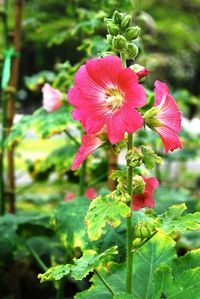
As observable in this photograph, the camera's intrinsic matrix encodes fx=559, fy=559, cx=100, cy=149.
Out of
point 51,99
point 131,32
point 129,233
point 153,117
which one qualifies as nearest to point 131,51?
point 131,32

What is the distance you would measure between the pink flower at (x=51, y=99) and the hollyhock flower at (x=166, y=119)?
3.53 ft

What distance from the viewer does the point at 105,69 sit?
123 centimetres

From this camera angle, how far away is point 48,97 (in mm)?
2363

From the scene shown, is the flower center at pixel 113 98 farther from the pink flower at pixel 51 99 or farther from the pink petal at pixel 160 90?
the pink flower at pixel 51 99

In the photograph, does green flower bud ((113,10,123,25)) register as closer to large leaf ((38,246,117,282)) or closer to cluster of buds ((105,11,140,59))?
cluster of buds ((105,11,140,59))

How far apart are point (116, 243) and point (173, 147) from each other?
70cm

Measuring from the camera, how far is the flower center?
1.26 m

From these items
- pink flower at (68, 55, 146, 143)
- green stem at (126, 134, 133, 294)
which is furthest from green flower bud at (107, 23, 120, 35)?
green stem at (126, 134, 133, 294)

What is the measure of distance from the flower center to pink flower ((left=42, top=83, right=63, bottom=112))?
42.7 inches

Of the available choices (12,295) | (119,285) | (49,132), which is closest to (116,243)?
(119,285)

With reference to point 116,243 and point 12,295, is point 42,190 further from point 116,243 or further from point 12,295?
point 116,243

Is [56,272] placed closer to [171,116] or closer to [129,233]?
[129,233]

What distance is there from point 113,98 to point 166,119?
0.14 m

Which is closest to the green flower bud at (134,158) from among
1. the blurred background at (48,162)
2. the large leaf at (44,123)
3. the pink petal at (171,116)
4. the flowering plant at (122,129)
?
the flowering plant at (122,129)
